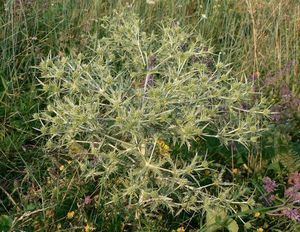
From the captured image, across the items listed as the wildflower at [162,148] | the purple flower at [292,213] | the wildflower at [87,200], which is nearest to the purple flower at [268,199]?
the purple flower at [292,213]

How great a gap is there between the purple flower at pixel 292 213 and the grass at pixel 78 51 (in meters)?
0.13

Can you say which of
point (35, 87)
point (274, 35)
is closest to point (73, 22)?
point (35, 87)

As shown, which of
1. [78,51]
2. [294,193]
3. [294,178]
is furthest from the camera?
[78,51]

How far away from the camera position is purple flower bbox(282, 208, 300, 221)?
2123mm

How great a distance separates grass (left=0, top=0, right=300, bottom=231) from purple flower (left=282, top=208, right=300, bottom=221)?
13cm

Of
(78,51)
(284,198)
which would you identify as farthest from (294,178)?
(78,51)

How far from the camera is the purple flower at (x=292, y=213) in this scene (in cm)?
212

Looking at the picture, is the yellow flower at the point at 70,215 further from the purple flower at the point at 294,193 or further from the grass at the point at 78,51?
the purple flower at the point at 294,193

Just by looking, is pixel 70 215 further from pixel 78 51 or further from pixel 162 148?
pixel 78 51

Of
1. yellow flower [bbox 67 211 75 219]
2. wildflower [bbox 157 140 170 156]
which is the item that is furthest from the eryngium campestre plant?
yellow flower [bbox 67 211 75 219]

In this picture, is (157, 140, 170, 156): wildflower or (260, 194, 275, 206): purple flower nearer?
(157, 140, 170, 156): wildflower

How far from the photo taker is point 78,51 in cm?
309

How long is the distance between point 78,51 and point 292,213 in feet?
4.85

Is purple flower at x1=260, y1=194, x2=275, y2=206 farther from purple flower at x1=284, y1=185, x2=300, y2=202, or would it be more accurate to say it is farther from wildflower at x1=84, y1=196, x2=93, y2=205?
wildflower at x1=84, y1=196, x2=93, y2=205
